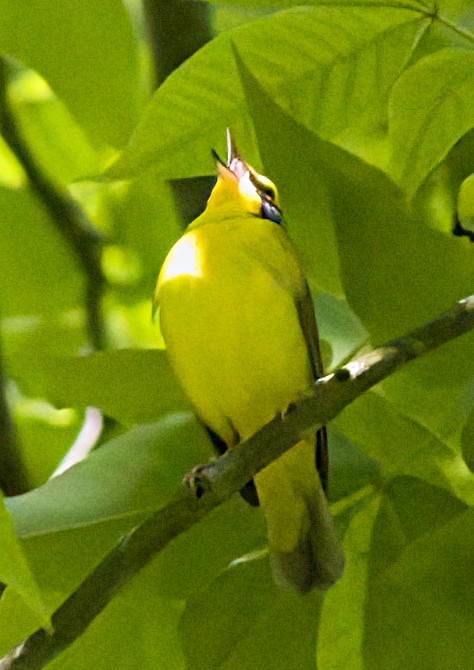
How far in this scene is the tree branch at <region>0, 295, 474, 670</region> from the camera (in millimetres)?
546

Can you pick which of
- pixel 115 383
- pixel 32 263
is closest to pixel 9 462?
pixel 32 263

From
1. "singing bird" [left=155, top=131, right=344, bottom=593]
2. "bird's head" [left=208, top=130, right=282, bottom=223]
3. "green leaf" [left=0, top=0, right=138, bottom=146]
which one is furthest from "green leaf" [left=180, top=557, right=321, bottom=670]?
"bird's head" [left=208, top=130, right=282, bottom=223]

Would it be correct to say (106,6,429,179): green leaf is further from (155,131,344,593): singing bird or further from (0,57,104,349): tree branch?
(0,57,104,349): tree branch

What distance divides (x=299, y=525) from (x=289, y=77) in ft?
1.40

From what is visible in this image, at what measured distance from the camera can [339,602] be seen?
2.04ft

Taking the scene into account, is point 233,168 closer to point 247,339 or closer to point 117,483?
point 247,339

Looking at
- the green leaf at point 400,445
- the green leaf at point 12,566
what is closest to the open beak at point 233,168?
the green leaf at point 400,445

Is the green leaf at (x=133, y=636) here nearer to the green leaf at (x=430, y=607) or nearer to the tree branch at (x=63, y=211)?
the green leaf at (x=430, y=607)

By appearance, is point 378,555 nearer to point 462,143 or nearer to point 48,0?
point 462,143

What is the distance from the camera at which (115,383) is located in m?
0.71

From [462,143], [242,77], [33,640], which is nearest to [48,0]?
[242,77]

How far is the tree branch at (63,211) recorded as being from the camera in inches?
47.3

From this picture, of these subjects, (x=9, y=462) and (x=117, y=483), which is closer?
(x=117, y=483)

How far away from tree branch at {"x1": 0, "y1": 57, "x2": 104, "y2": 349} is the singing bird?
8.8 inches
